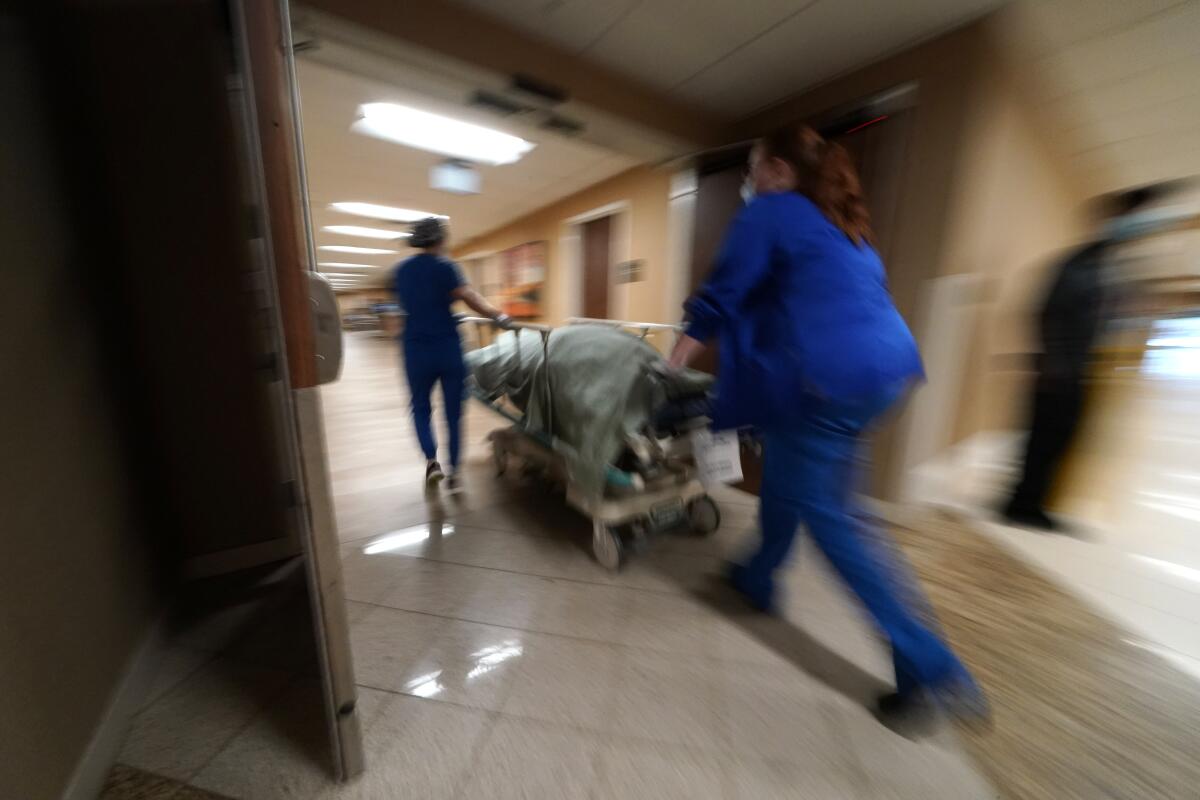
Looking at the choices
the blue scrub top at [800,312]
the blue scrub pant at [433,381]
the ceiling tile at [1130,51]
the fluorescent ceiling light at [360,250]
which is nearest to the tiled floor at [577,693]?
the blue scrub pant at [433,381]

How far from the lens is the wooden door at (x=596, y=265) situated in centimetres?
444

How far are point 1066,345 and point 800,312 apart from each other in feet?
6.93

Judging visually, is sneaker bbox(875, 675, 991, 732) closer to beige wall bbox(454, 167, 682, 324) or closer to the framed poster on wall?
beige wall bbox(454, 167, 682, 324)

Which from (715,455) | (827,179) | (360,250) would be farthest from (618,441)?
(360,250)

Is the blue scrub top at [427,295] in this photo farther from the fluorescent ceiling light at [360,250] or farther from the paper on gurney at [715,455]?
the fluorescent ceiling light at [360,250]

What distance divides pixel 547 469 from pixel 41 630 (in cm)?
157

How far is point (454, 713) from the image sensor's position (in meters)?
1.06

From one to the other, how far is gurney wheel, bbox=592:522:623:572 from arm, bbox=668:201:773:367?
87cm

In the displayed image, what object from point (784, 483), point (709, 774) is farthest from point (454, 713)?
point (784, 483)

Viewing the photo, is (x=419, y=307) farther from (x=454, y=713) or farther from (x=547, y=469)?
(x=454, y=713)

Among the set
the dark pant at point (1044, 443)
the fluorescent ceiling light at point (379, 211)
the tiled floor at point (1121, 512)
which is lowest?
the tiled floor at point (1121, 512)

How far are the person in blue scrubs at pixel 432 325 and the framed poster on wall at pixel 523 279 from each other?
359 centimetres

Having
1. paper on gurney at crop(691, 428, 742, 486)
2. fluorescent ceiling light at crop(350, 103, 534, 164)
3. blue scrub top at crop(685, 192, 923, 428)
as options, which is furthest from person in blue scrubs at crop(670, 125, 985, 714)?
fluorescent ceiling light at crop(350, 103, 534, 164)

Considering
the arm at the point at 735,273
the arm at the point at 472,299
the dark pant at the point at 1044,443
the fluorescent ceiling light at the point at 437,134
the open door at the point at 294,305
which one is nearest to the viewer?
the open door at the point at 294,305
